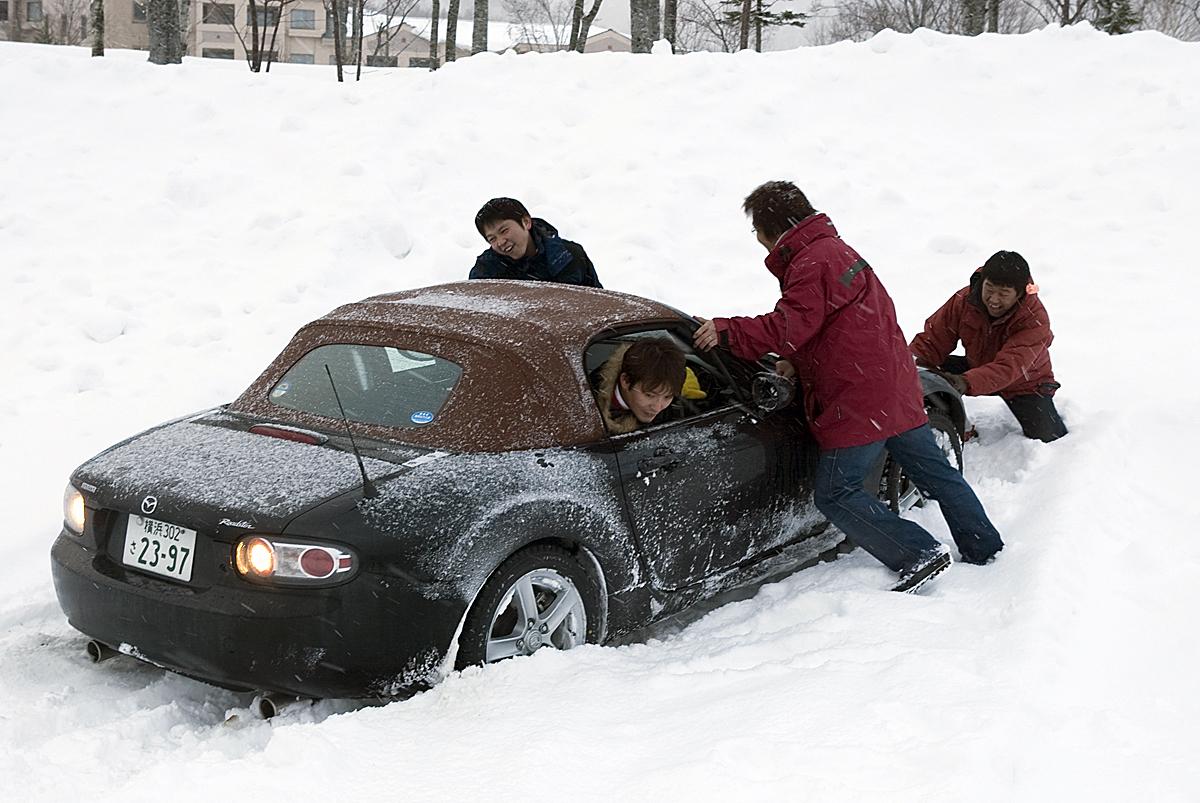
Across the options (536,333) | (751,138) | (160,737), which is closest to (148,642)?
(160,737)

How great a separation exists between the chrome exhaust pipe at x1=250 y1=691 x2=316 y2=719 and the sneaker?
8.00ft

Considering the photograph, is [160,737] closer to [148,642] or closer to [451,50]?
[148,642]

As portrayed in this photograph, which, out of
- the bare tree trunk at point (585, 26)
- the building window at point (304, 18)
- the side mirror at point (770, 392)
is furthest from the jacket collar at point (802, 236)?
the building window at point (304, 18)

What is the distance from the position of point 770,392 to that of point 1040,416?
2591 millimetres

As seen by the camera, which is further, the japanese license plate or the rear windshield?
the rear windshield

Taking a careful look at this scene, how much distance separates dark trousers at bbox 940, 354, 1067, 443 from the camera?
668 centimetres

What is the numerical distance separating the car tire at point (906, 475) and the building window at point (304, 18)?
6917 cm

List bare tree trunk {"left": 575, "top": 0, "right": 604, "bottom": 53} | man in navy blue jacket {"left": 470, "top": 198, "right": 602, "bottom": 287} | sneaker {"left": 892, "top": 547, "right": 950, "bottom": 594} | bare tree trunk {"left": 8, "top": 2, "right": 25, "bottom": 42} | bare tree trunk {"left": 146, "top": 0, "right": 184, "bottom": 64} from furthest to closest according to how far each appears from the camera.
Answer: bare tree trunk {"left": 8, "top": 2, "right": 25, "bottom": 42} → bare tree trunk {"left": 575, "top": 0, "right": 604, "bottom": 53} → bare tree trunk {"left": 146, "top": 0, "right": 184, "bottom": 64} → man in navy blue jacket {"left": 470, "top": 198, "right": 602, "bottom": 287} → sneaker {"left": 892, "top": 547, "right": 950, "bottom": 594}

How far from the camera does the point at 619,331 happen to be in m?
4.48

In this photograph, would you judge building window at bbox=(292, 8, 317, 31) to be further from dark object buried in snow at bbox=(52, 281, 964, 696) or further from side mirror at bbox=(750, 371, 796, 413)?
dark object buried in snow at bbox=(52, 281, 964, 696)

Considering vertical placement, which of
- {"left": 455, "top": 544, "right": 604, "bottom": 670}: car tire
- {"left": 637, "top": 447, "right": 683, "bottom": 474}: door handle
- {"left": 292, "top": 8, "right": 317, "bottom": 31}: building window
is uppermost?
{"left": 292, "top": 8, "right": 317, "bottom": 31}: building window

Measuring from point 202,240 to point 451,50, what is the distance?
20.7 metres

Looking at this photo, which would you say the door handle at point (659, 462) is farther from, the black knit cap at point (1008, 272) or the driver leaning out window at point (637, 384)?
the black knit cap at point (1008, 272)

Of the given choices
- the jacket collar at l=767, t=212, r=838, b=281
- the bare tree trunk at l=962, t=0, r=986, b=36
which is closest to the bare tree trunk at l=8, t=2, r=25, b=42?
the bare tree trunk at l=962, t=0, r=986, b=36
